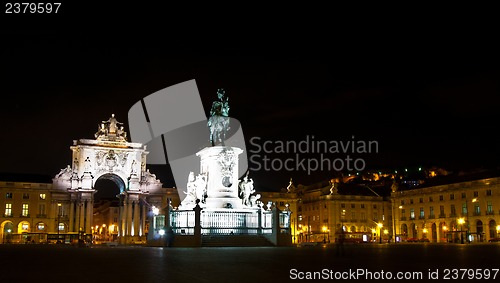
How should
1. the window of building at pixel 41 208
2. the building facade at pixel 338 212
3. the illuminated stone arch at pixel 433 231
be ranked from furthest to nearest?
the building facade at pixel 338 212
the window of building at pixel 41 208
the illuminated stone arch at pixel 433 231

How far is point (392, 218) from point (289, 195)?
20.1 meters

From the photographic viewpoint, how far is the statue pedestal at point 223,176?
4156 cm

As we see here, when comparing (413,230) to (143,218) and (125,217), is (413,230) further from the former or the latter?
(125,217)

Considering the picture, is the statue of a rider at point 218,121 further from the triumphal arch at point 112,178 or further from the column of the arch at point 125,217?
the column of the arch at point 125,217

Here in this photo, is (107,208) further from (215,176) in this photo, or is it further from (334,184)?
(215,176)

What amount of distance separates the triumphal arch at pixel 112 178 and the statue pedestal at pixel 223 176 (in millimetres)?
53242

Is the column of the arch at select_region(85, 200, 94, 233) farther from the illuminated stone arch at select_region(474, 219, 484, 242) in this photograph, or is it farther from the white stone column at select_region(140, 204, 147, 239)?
the illuminated stone arch at select_region(474, 219, 484, 242)

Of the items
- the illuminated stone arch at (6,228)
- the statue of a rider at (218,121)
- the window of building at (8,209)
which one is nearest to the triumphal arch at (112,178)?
the window of building at (8,209)

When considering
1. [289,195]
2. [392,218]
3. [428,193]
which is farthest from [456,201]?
[289,195]

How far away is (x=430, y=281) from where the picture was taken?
12344 mm

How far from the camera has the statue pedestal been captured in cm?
4156

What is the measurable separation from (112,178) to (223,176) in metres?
64.3

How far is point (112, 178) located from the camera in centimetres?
10200

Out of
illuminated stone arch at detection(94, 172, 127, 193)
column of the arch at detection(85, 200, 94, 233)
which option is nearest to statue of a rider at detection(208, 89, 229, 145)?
column of the arch at detection(85, 200, 94, 233)
